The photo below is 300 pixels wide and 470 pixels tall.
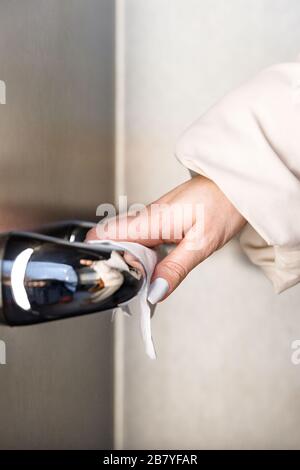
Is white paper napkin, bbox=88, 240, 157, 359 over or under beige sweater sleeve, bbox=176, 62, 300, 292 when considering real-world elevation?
under

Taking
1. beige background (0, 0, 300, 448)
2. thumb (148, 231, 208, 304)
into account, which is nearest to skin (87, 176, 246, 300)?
thumb (148, 231, 208, 304)

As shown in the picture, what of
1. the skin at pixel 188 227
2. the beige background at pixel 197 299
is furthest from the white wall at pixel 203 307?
the skin at pixel 188 227

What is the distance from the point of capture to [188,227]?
0.42 meters

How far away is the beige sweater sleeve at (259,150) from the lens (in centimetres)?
41

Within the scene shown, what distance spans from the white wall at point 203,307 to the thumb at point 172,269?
1.12 feet

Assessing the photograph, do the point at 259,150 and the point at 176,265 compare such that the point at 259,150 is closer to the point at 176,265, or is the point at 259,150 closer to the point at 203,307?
the point at 176,265

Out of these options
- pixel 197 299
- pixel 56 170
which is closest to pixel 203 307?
pixel 197 299

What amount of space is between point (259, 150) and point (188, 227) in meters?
0.08

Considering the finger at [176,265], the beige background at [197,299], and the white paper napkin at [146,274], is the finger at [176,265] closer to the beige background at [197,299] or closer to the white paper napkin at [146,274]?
the white paper napkin at [146,274]

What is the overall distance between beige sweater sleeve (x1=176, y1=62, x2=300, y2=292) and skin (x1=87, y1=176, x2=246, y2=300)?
0.8 inches

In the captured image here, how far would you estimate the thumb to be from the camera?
1.21ft

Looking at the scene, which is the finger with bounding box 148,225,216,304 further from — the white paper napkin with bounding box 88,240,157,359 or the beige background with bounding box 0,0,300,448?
the beige background with bounding box 0,0,300,448
